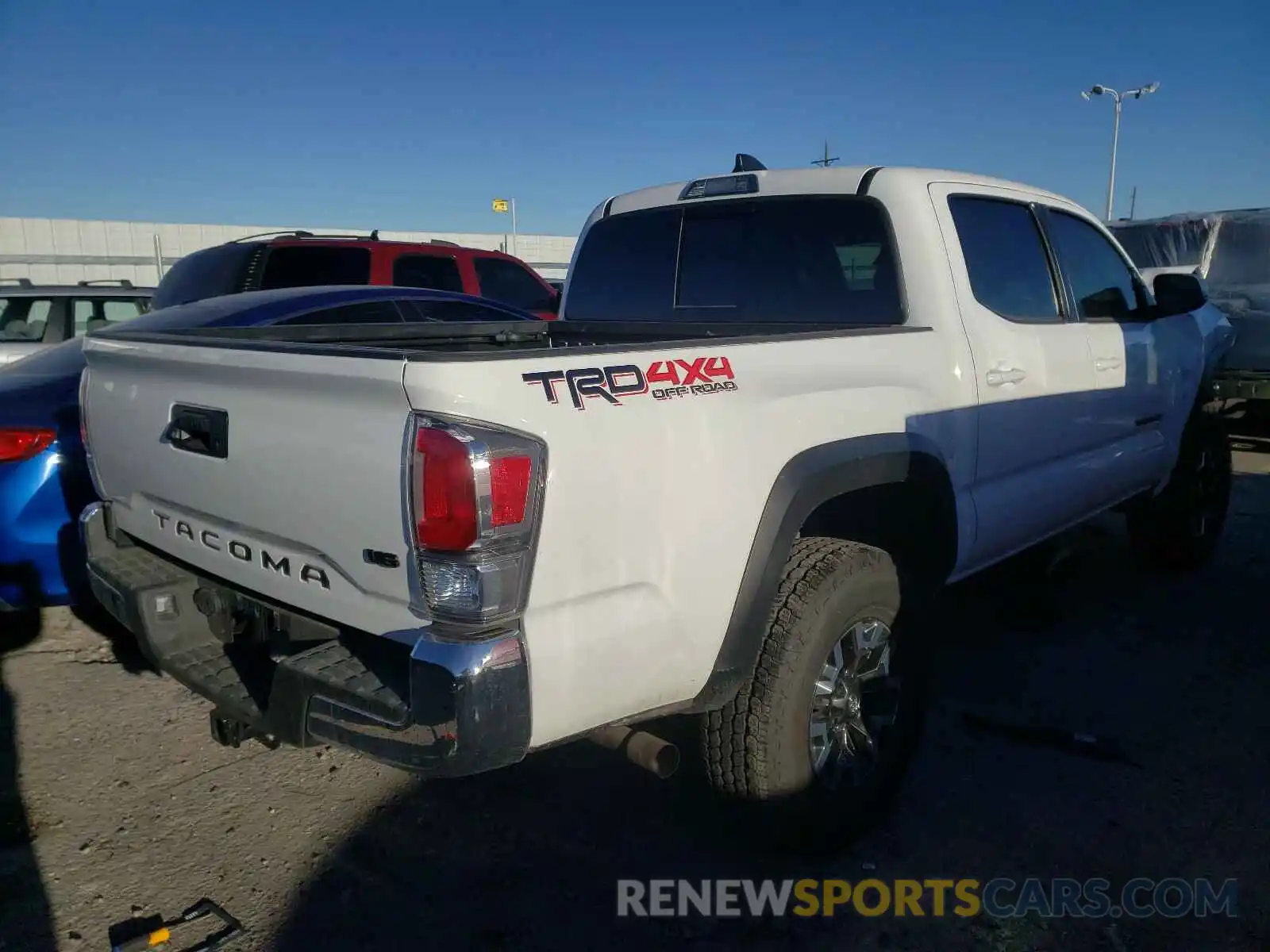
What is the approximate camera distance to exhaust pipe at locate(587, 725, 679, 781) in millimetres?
2238

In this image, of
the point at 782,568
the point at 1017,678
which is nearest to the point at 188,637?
the point at 782,568

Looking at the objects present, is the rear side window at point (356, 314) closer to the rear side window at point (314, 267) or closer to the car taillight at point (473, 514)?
the rear side window at point (314, 267)

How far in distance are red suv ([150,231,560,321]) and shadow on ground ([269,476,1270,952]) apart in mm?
3776

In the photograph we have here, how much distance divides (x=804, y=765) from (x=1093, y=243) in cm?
294

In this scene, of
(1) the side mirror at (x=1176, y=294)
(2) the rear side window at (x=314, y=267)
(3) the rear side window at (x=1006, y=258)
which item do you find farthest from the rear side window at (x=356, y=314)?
(1) the side mirror at (x=1176, y=294)

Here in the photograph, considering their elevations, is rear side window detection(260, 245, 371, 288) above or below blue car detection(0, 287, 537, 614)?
above

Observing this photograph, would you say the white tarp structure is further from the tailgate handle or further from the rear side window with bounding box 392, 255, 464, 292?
the tailgate handle

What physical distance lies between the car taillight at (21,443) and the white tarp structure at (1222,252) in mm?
8862

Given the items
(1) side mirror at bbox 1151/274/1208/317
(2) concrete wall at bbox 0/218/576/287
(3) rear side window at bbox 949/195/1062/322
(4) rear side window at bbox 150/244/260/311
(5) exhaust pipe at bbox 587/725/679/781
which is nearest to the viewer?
(5) exhaust pipe at bbox 587/725/679/781

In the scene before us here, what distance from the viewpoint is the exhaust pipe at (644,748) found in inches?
88.1

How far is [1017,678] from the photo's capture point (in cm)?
399

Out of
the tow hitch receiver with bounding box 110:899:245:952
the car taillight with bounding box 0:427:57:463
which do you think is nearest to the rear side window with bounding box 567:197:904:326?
the car taillight with bounding box 0:427:57:463

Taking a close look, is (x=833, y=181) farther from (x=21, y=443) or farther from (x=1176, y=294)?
(x=21, y=443)

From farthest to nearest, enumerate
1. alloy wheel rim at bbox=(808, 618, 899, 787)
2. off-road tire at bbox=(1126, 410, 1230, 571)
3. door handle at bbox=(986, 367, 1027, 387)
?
1. off-road tire at bbox=(1126, 410, 1230, 571)
2. door handle at bbox=(986, 367, 1027, 387)
3. alloy wheel rim at bbox=(808, 618, 899, 787)
